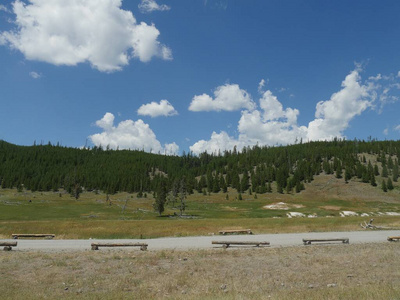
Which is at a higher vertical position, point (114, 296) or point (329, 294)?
point (329, 294)

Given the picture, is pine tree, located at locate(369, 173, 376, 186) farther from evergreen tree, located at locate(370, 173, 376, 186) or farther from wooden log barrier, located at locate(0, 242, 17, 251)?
wooden log barrier, located at locate(0, 242, 17, 251)

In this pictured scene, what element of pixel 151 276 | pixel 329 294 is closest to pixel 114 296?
pixel 151 276

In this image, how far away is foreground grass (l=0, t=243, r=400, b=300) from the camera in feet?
40.7

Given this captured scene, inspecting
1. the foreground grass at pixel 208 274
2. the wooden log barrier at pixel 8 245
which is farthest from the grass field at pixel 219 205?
the foreground grass at pixel 208 274

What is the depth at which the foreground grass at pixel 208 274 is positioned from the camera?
12.4 meters

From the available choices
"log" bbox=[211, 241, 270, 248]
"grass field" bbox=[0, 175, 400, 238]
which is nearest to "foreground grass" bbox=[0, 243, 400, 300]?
"log" bbox=[211, 241, 270, 248]

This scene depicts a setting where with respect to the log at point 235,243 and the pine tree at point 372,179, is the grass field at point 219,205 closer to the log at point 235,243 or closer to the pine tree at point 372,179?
the pine tree at point 372,179

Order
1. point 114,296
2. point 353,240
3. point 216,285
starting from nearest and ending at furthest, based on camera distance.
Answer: point 114,296 → point 216,285 → point 353,240

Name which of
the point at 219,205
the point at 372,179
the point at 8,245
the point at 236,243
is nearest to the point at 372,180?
the point at 372,179

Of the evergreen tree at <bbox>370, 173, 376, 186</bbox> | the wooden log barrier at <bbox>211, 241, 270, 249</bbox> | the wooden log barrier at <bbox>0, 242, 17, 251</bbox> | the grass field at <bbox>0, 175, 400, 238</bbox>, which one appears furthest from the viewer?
the evergreen tree at <bbox>370, 173, 376, 186</bbox>

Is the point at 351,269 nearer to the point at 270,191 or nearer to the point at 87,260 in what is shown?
the point at 87,260

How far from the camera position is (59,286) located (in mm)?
14180

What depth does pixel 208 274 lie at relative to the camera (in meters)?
15.8

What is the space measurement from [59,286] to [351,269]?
15.9 metres
